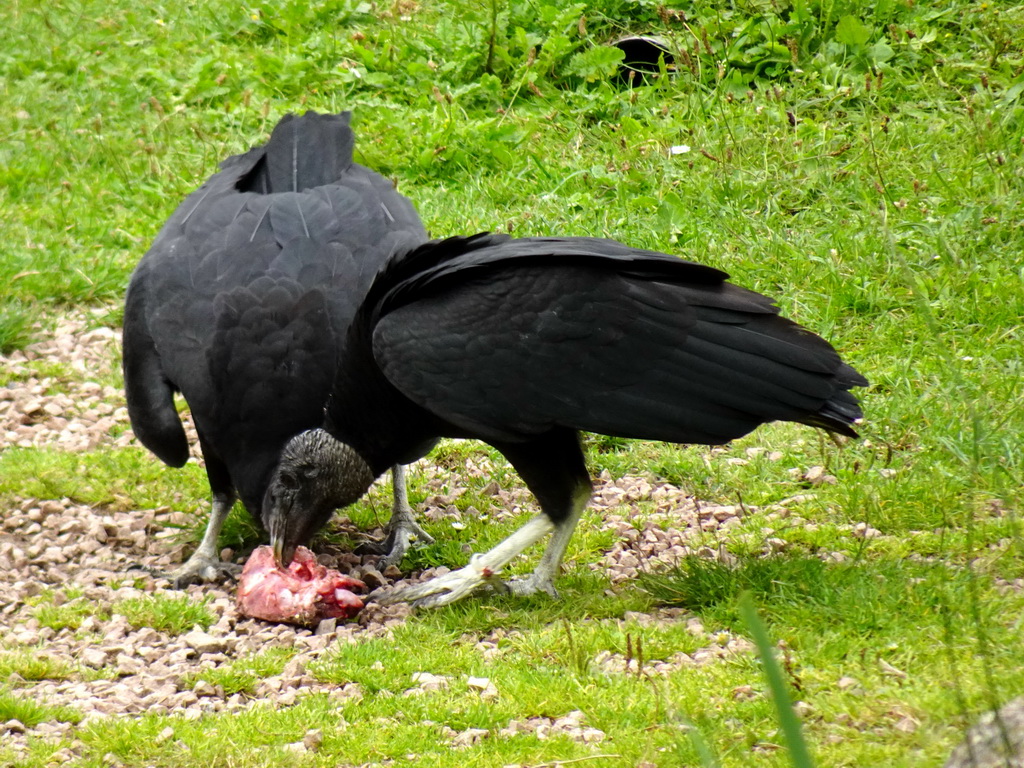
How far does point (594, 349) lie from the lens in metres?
3.89

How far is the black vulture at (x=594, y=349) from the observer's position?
384cm

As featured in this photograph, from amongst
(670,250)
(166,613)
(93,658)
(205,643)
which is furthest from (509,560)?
(670,250)

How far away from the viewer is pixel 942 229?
5723 millimetres

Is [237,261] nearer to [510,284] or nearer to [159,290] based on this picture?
[159,290]

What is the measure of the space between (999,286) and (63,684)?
13.4ft

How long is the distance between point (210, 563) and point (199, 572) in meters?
0.05

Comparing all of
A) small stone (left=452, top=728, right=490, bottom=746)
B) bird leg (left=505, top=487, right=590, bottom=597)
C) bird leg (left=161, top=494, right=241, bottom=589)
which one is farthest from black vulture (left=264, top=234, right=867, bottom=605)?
bird leg (left=161, top=494, right=241, bottom=589)

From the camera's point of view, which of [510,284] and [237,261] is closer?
[510,284]

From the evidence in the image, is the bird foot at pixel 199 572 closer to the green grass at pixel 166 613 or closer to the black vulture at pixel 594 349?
the green grass at pixel 166 613

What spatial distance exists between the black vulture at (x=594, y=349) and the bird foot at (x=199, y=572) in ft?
4.08

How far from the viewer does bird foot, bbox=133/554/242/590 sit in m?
4.65

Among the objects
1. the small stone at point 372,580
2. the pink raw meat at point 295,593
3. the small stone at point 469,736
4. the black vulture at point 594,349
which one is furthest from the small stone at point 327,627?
the small stone at point 469,736

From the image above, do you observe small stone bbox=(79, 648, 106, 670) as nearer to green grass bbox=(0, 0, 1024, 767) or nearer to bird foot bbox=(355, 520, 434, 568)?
green grass bbox=(0, 0, 1024, 767)

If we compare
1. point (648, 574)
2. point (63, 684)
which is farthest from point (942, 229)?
point (63, 684)
